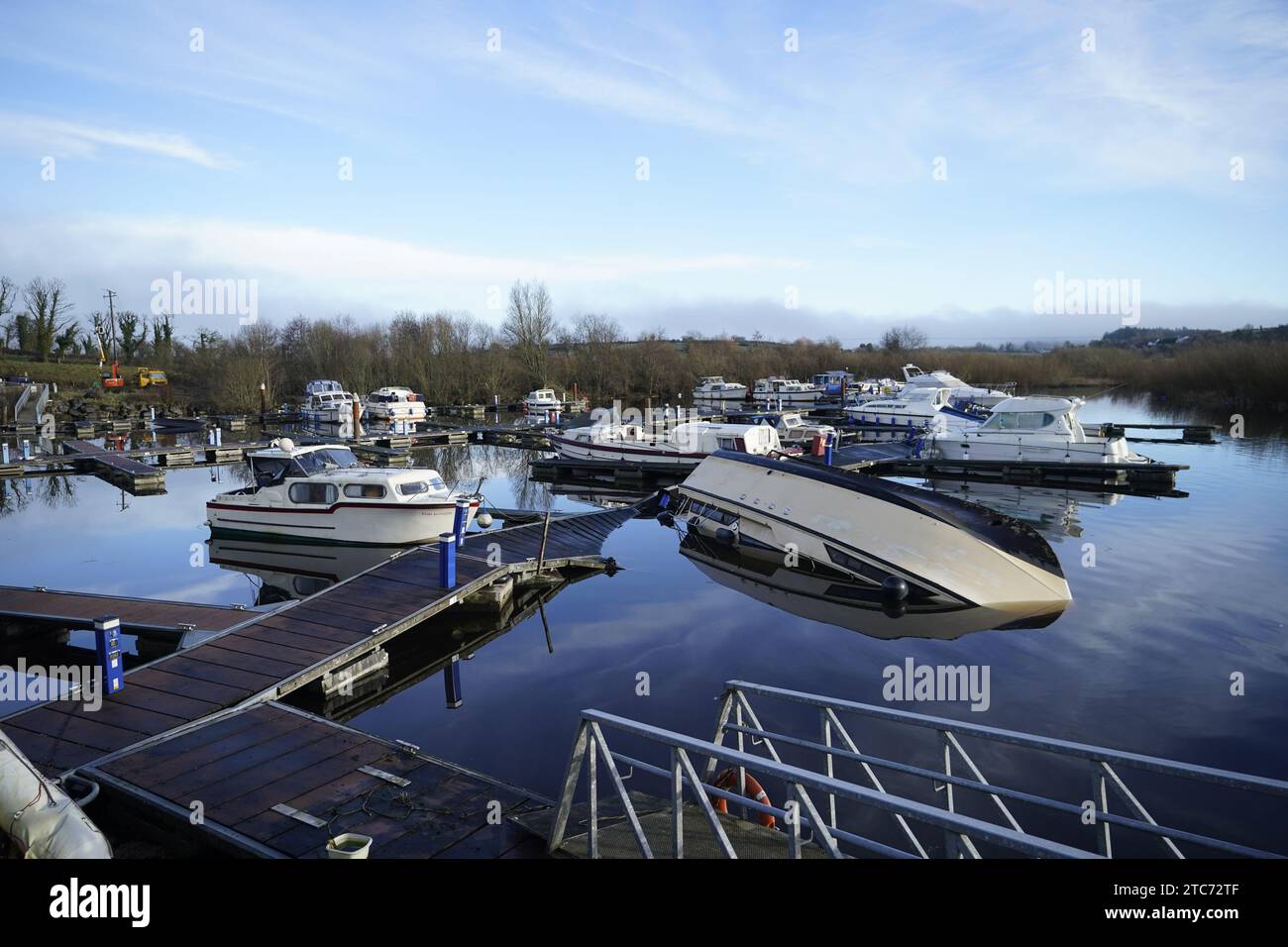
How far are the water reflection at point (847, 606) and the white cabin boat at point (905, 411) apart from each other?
86.2ft

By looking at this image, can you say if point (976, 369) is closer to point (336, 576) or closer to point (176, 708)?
point (336, 576)

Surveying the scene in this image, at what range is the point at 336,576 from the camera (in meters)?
17.2

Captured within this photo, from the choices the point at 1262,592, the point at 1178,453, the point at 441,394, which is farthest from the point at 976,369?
the point at 1262,592

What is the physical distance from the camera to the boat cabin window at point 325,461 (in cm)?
1914

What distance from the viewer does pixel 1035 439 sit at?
1177 inches

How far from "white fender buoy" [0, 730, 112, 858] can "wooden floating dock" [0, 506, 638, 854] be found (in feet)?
4.79

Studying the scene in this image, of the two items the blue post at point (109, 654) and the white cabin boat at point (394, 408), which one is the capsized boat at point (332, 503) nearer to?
the blue post at point (109, 654)

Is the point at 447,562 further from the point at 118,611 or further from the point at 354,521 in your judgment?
the point at 354,521

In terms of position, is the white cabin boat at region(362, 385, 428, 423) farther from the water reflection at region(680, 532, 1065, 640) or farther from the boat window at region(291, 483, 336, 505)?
the water reflection at region(680, 532, 1065, 640)

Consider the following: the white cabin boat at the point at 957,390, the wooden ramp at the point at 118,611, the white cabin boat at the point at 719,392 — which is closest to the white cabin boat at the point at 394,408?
the white cabin boat at the point at 719,392

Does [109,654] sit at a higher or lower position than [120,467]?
lower

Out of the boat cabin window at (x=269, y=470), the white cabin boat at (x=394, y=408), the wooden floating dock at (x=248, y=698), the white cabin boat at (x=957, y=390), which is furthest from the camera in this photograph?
the white cabin boat at (x=394, y=408)

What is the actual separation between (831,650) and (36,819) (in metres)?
10.4

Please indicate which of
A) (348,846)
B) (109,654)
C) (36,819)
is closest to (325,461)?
(109,654)
